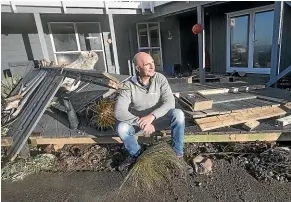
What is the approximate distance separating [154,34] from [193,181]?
845 centimetres

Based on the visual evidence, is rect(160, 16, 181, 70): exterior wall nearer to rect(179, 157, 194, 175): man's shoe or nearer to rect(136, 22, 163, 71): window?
rect(136, 22, 163, 71): window

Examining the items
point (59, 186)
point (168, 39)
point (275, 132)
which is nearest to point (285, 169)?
point (275, 132)

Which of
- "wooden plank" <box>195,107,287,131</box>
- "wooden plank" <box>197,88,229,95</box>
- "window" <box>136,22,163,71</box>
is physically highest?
"window" <box>136,22,163,71</box>

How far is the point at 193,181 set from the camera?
2.51 m

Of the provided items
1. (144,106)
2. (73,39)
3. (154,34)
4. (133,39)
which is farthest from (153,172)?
(154,34)

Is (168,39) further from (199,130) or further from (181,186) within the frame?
(181,186)

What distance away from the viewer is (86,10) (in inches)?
281

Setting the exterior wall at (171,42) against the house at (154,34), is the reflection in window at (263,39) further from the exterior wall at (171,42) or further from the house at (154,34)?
the exterior wall at (171,42)

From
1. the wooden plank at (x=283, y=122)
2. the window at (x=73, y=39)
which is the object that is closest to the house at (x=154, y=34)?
the window at (x=73, y=39)

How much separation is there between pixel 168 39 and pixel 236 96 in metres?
6.20

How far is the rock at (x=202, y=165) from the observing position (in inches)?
104

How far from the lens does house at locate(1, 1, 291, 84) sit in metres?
6.61

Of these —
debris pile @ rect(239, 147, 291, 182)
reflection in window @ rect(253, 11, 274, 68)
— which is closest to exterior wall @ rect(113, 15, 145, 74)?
reflection in window @ rect(253, 11, 274, 68)

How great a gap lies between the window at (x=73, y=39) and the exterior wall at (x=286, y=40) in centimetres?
627
